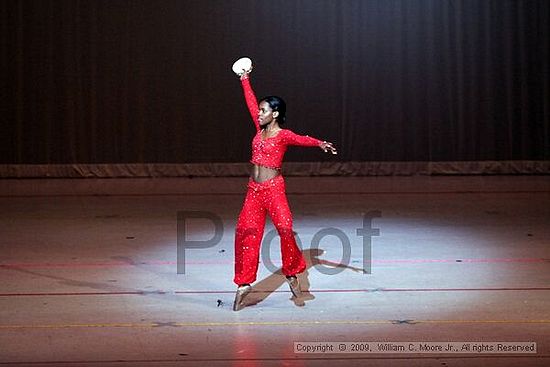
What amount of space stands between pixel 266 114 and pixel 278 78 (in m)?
7.37

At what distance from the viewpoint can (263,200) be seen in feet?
18.9

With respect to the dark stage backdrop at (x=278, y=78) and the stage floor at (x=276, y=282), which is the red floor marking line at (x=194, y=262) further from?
the dark stage backdrop at (x=278, y=78)

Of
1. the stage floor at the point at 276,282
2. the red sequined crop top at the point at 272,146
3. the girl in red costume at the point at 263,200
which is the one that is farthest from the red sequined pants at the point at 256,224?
the stage floor at the point at 276,282

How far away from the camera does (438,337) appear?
5070mm

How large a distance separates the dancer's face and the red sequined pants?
0.33 meters

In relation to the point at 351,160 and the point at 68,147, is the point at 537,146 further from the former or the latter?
the point at 68,147

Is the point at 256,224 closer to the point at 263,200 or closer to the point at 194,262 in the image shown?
the point at 263,200

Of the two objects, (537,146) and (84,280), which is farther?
(537,146)

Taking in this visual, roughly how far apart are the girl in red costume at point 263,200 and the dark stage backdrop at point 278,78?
7278 millimetres

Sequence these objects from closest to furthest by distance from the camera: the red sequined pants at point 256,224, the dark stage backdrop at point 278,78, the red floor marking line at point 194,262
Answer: the red sequined pants at point 256,224, the red floor marking line at point 194,262, the dark stage backdrop at point 278,78

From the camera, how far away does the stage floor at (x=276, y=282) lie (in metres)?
4.89

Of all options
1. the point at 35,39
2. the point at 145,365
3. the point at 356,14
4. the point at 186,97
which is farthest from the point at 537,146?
the point at 145,365

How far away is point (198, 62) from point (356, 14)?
7.07ft

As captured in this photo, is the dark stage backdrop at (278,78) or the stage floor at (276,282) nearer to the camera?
the stage floor at (276,282)
